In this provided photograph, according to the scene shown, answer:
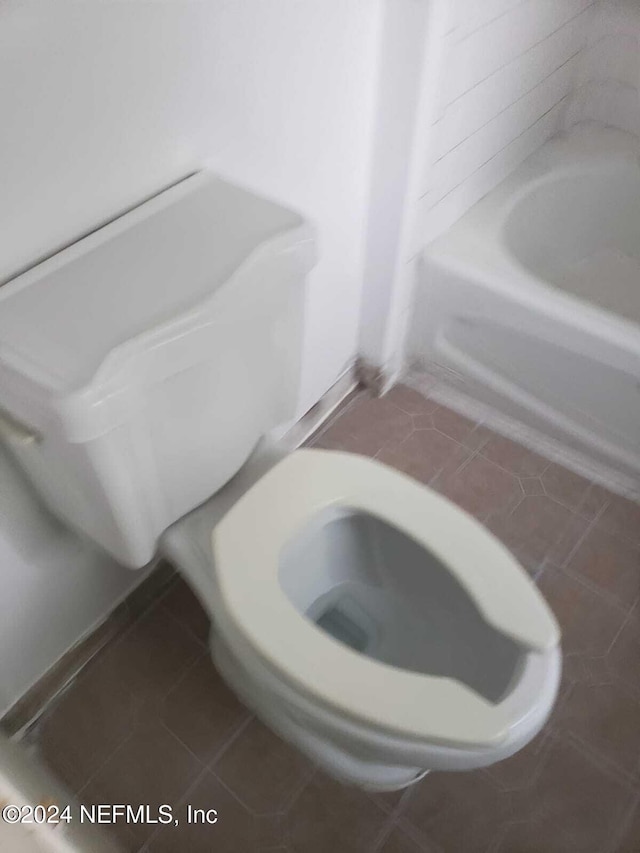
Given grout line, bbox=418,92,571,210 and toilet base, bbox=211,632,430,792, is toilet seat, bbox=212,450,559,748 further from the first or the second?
grout line, bbox=418,92,571,210

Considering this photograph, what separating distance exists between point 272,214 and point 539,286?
75 centimetres

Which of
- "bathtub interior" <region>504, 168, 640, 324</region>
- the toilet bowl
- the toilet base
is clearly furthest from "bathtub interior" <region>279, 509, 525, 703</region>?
"bathtub interior" <region>504, 168, 640, 324</region>

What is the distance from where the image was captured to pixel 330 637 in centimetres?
84

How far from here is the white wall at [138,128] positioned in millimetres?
688

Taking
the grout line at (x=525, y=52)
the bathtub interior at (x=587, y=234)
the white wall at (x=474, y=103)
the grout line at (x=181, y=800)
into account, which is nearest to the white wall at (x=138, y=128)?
the white wall at (x=474, y=103)

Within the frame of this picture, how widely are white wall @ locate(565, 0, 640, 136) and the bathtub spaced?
4 centimetres

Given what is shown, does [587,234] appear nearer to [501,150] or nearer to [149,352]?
[501,150]

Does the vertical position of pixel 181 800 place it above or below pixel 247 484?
below

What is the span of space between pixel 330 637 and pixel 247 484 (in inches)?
10.3

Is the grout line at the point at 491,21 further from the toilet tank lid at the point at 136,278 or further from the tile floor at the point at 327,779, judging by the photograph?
the tile floor at the point at 327,779

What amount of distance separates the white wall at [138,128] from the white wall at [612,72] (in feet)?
2.60

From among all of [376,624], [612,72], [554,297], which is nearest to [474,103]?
[554,297]

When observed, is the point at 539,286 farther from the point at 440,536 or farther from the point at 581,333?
the point at 440,536

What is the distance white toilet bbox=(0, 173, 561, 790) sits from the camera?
0.69 metres
